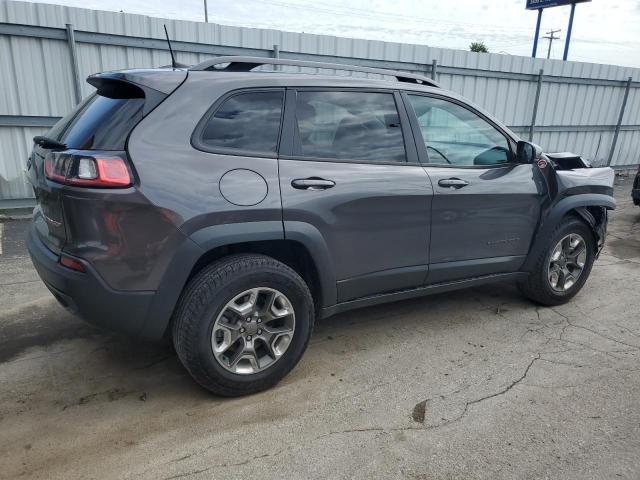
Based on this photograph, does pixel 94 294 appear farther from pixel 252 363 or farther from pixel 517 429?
pixel 517 429

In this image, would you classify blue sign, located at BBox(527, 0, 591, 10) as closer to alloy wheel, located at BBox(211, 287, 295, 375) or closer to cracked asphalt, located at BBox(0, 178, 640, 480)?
cracked asphalt, located at BBox(0, 178, 640, 480)

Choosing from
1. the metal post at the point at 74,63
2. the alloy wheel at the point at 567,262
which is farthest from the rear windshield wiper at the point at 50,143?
the metal post at the point at 74,63

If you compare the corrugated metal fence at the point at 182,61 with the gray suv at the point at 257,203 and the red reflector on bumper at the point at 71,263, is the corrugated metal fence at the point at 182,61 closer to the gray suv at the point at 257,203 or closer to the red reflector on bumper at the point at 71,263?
the gray suv at the point at 257,203

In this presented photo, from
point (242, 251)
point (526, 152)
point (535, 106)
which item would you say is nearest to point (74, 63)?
point (242, 251)

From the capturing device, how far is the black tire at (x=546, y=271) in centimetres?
403

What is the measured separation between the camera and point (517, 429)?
2627 millimetres

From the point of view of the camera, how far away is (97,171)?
2365 mm

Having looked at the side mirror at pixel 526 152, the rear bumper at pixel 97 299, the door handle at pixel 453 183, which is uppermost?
the side mirror at pixel 526 152

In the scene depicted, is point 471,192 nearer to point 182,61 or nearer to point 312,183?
point 312,183

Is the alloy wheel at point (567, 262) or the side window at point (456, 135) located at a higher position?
the side window at point (456, 135)

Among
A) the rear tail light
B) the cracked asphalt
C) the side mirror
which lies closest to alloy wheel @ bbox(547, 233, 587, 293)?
the cracked asphalt

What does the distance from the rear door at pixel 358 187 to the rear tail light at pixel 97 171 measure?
85cm

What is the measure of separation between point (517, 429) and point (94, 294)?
235 centimetres

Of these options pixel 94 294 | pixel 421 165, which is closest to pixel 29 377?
pixel 94 294
